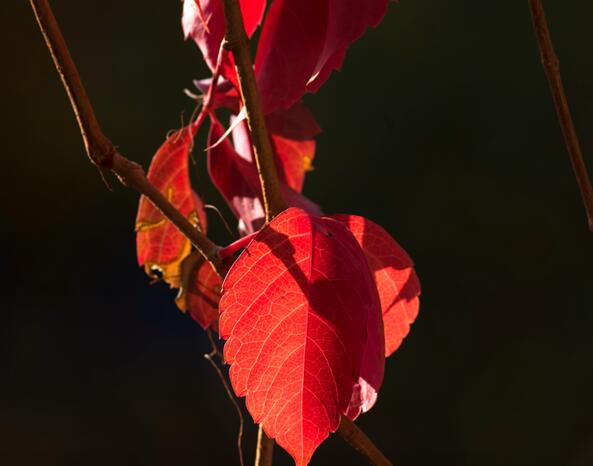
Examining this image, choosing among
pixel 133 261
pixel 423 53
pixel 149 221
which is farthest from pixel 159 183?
pixel 423 53

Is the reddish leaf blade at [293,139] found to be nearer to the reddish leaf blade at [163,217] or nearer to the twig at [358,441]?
the reddish leaf blade at [163,217]

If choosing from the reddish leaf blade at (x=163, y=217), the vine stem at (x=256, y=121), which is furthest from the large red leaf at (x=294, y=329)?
the reddish leaf blade at (x=163, y=217)

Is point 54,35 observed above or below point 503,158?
above

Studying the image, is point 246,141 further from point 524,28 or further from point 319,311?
point 524,28

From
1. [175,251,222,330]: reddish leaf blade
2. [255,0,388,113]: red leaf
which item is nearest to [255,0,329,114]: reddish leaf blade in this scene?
[255,0,388,113]: red leaf

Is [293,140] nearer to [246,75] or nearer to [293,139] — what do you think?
[293,139]

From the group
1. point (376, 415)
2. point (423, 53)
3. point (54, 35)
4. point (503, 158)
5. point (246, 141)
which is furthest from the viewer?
point (423, 53)
